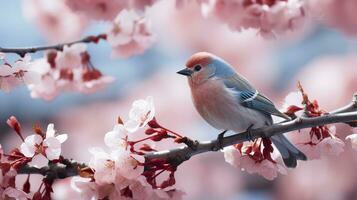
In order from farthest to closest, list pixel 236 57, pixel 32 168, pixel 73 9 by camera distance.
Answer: pixel 236 57 < pixel 73 9 < pixel 32 168

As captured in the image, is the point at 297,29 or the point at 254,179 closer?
the point at 297,29

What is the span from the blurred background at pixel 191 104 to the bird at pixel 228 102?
2.28 meters

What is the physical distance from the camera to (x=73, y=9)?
8.04 feet

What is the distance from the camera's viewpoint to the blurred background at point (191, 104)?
4453 mm

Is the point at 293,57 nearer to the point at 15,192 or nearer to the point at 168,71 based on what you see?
the point at 168,71

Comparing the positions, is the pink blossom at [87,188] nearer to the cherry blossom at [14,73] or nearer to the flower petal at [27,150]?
the flower petal at [27,150]

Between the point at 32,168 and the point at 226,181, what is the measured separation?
3237mm

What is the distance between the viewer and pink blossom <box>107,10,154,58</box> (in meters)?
2.21

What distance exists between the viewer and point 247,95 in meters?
1.90

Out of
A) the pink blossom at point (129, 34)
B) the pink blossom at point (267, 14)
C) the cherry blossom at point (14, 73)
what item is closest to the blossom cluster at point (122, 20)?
the pink blossom at point (129, 34)

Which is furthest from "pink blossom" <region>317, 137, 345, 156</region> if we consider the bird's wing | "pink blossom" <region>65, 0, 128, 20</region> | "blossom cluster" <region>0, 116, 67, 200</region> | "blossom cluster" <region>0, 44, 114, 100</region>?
"pink blossom" <region>65, 0, 128, 20</region>

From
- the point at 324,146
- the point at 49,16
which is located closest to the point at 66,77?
the point at 324,146

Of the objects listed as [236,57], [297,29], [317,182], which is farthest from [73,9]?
[236,57]

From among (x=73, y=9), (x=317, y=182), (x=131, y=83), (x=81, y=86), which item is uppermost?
(x=131, y=83)
